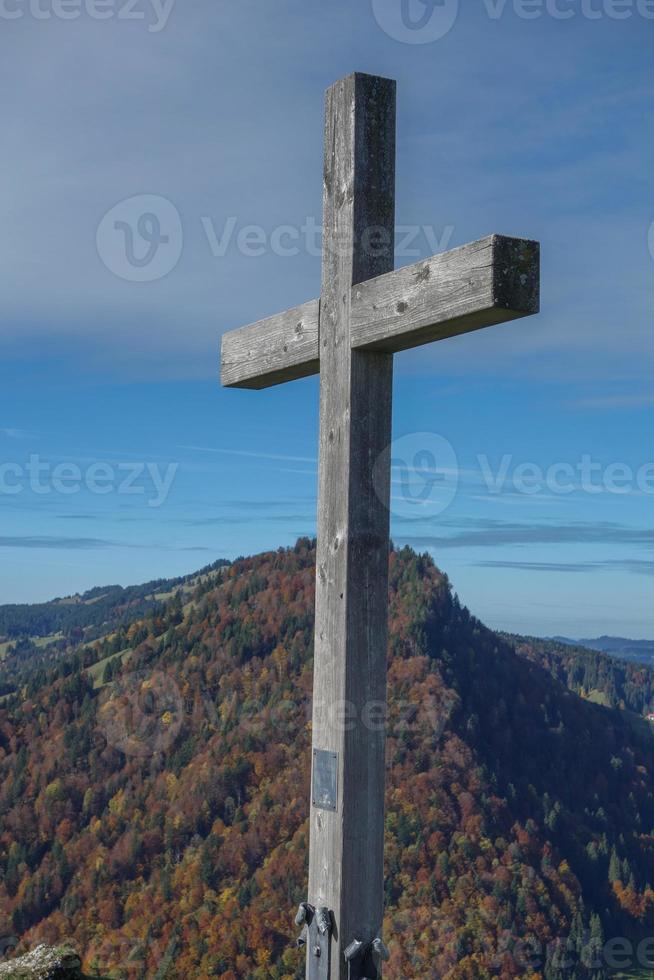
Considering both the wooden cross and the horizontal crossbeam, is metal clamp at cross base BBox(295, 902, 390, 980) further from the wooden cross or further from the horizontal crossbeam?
the horizontal crossbeam

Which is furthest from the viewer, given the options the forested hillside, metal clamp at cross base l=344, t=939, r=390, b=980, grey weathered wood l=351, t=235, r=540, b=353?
the forested hillside

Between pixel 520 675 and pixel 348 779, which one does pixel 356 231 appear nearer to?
pixel 348 779

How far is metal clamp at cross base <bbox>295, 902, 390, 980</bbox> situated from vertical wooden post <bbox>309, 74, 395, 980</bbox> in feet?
0.11

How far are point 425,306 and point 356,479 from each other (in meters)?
0.68

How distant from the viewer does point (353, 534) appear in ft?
11.9

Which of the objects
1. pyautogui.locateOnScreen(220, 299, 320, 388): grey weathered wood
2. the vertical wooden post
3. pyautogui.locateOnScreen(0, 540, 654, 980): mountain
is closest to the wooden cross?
the vertical wooden post

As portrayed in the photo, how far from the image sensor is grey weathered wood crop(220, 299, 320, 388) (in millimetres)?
4082

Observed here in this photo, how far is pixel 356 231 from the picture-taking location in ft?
12.5

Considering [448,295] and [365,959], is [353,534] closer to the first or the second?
[448,295]

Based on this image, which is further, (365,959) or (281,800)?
(281,800)

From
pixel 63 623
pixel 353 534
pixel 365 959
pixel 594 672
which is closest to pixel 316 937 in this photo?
pixel 365 959

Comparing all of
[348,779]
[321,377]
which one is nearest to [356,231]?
[321,377]

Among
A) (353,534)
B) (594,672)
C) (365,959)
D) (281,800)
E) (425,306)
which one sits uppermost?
(425,306)

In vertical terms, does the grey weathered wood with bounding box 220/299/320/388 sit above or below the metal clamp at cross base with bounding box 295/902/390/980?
above
